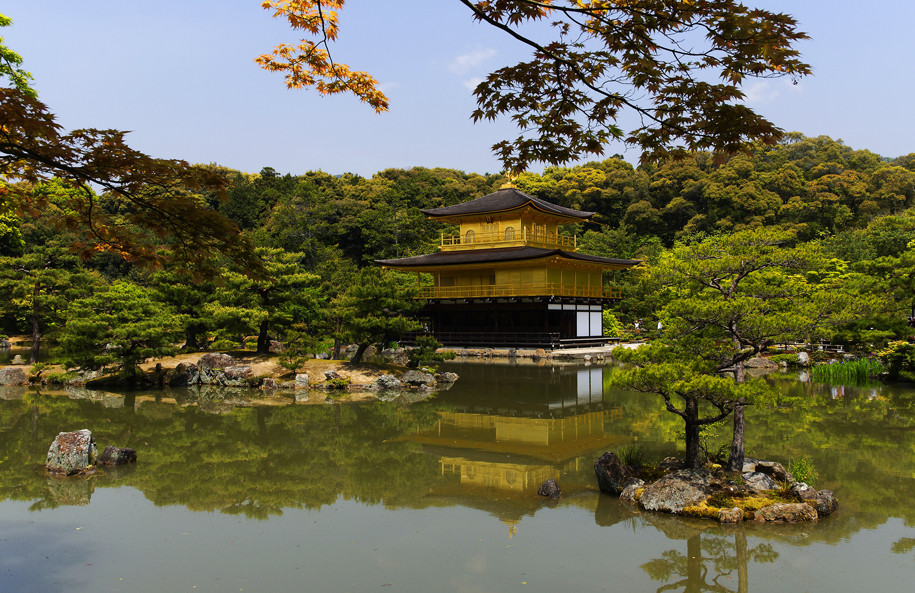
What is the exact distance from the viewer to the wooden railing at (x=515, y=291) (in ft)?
82.2

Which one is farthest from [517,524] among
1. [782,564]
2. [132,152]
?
[132,152]

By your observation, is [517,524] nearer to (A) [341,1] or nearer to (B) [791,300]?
(B) [791,300]

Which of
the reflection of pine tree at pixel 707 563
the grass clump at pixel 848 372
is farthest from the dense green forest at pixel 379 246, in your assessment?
the reflection of pine tree at pixel 707 563

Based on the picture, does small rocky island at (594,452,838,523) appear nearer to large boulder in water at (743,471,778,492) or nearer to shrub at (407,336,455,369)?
large boulder in water at (743,471,778,492)

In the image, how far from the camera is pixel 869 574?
4.63 metres

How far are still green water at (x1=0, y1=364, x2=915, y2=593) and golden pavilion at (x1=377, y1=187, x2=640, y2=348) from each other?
45.0ft

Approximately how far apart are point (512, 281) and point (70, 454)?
66.8ft

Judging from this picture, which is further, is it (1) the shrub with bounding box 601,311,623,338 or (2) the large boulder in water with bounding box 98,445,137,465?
(1) the shrub with bounding box 601,311,623,338

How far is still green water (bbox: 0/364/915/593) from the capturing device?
466 centimetres

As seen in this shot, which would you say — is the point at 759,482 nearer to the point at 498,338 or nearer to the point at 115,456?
the point at 115,456

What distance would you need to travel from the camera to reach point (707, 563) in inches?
194

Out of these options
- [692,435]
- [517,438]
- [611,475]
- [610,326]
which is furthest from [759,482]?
[610,326]

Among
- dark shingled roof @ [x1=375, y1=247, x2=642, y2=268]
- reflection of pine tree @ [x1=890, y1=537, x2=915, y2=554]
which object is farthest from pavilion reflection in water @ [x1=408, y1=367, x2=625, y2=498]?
dark shingled roof @ [x1=375, y1=247, x2=642, y2=268]

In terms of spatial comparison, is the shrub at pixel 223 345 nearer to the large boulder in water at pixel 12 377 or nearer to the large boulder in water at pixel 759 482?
the large boulder in water at pixel 12 377
